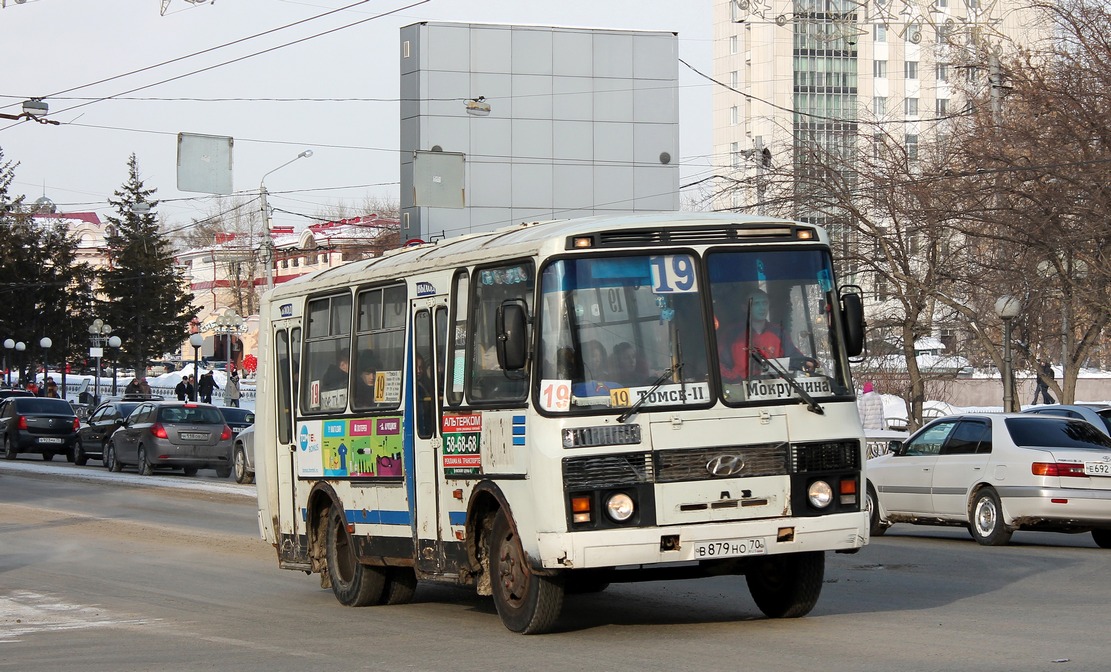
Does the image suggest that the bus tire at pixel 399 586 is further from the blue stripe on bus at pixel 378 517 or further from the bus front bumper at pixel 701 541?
the bus front bumper at pixel 701 541

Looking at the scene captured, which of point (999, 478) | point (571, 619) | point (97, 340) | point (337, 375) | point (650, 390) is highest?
point (97, 340)

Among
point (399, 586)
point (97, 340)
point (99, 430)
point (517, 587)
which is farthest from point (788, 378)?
point (97, 340)

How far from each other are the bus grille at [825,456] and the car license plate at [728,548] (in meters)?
0.54

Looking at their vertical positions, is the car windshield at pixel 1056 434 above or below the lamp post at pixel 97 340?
below

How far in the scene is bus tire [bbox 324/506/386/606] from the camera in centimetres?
1267

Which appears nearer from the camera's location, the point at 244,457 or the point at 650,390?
the point at 650,390

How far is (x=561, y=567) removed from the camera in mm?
9438

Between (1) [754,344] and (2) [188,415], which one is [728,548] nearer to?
(1) [754,344]

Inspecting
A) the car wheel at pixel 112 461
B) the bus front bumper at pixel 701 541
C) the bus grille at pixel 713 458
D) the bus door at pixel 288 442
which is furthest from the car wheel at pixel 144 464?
the bus grille at pixel 713 458

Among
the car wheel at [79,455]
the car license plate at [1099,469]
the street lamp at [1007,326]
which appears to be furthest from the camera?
the car wheel at [79,455]

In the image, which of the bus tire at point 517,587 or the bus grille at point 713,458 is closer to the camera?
the bus grille at point 713,458

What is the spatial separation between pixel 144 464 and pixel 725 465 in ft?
80.9

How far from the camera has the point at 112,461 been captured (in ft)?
111

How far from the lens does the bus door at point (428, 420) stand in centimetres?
1114
